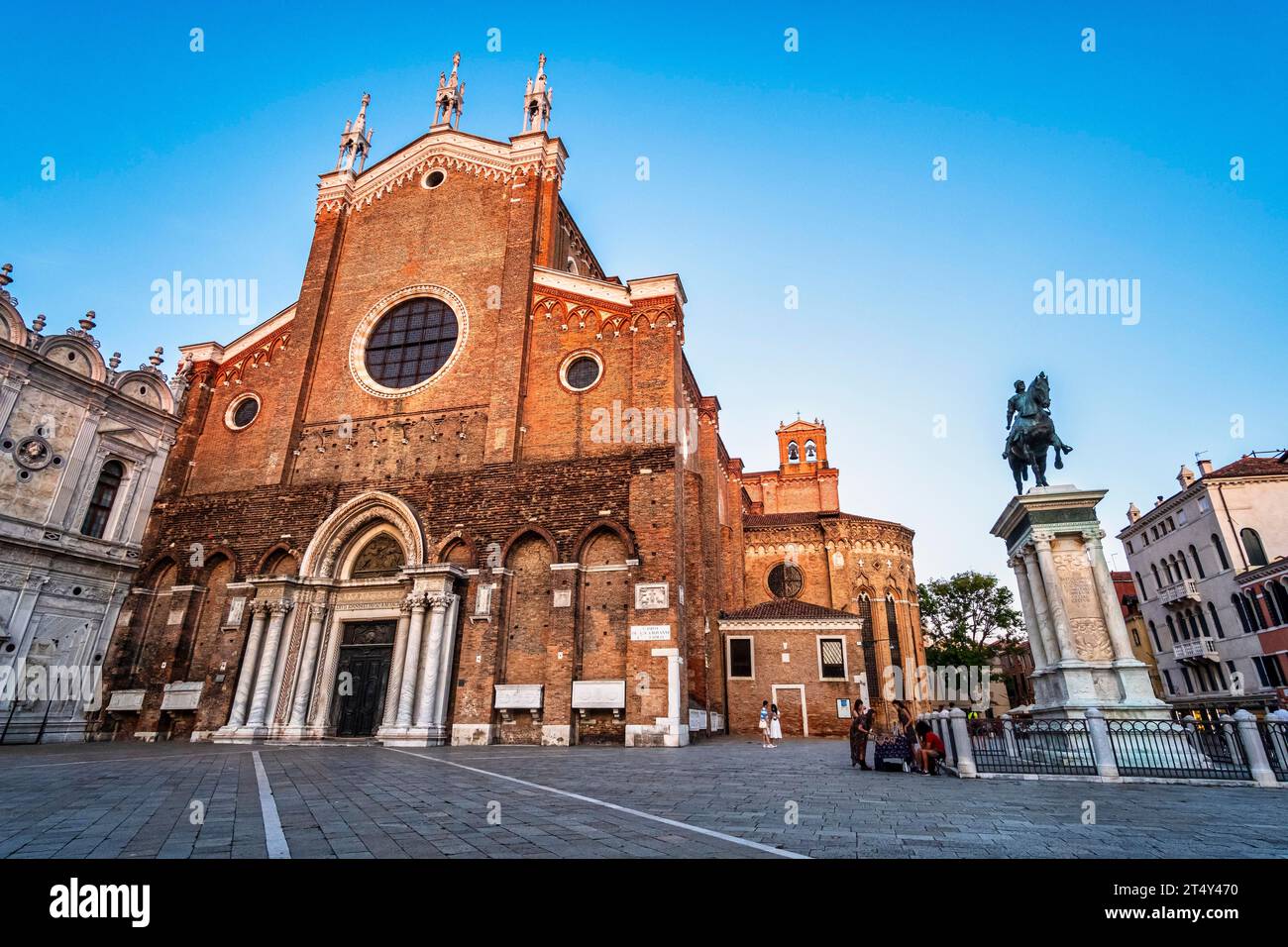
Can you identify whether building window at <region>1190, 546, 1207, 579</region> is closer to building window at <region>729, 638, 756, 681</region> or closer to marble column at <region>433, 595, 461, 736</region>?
building window at <region>729, 638, 756, 681</region>

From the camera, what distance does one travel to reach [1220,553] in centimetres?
2778

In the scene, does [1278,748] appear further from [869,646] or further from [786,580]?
[786,580]

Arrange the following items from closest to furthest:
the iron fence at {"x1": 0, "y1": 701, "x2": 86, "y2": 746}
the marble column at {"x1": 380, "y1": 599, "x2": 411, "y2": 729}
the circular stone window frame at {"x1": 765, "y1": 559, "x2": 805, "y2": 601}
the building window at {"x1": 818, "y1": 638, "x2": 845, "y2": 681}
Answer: the marble column at {"x1": 380, "y1": 599, "x2": 411, "y2": 729}
the iron fence at {"x1": 0, "y1": 701, "x2": 86, "y2": 746}
the building window at {"x1": 818, "y1": 638, "x2": 845, "y2": 681}
the circular stone window frame at {"x1": 765, "y1": 559, "x2": 805, "y2": 601}

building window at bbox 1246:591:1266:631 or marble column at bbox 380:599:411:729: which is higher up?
building window at bbox 1246:591:1266:631

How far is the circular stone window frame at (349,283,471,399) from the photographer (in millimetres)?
20500

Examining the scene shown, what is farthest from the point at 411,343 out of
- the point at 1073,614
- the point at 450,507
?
the point at 1073,614

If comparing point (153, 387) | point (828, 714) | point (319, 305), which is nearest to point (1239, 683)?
point (828, 714)

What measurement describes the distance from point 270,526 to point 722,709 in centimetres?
1580

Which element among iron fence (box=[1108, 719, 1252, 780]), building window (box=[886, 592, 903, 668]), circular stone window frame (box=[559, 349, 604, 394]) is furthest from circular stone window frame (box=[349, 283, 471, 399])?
building window (box=[886, 592, 903, 668])

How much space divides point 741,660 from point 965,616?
26.3 m

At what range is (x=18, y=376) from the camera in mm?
18297

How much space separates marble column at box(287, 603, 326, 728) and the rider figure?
17.5 metres
